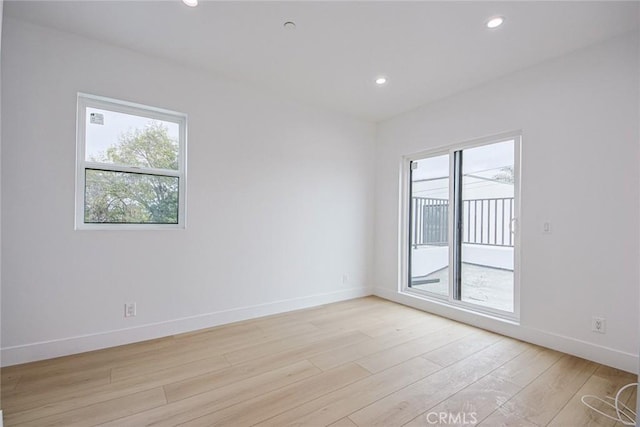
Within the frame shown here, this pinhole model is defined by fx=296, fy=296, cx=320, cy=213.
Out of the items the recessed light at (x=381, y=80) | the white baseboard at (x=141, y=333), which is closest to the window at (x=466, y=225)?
the recessed light at (x=381, y=80)

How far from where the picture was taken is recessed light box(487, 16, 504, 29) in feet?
7.15

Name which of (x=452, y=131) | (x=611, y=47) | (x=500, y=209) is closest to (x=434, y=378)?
(x=500, y=209)

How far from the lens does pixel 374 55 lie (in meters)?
2.70

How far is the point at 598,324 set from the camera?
242cm

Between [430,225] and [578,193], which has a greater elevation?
[578,193]

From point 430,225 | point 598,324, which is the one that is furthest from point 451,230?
point 598,324

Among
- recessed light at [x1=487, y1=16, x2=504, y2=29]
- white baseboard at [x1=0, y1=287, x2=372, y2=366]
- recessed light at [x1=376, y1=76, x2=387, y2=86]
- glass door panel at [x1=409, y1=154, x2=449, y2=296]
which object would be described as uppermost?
recessed light at [x1=487, y1=16, x2=504, y2=29]

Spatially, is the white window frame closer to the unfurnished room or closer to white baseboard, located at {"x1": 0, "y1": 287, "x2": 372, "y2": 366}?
the unfurnished room

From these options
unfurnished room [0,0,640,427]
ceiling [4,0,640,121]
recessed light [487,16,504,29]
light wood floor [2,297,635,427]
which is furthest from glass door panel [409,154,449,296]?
recessed light [487,16,504,29]

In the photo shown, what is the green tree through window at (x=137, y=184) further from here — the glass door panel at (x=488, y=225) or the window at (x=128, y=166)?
the glass door panel at (x=488, y=225)

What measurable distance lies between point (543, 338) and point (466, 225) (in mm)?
1332

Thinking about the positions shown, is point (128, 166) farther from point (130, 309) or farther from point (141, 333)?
point (141, 333)

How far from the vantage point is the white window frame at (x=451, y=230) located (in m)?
2.98

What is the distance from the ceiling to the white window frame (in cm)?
70
